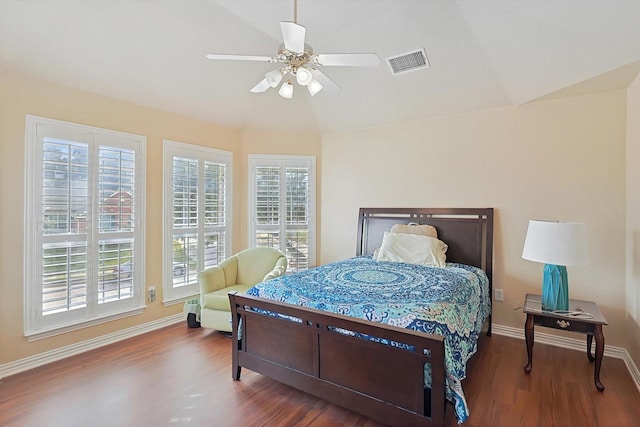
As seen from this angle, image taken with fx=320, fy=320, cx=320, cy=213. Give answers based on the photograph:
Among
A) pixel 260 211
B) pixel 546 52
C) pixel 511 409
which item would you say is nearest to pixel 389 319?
pixel 511 409

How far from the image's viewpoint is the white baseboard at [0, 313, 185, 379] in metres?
2.70

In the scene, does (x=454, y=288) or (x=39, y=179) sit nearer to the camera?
(x=454, y=288)

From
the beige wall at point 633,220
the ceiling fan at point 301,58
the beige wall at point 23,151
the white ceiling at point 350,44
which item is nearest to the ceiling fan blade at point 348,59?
the ceiling fan at point 301,58

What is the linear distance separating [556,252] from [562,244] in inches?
3.1

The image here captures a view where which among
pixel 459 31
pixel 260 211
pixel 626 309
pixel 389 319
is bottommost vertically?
pixel 626 309

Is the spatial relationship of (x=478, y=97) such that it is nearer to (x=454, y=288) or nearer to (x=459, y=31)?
(x=459, y=31)

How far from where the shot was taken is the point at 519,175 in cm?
348

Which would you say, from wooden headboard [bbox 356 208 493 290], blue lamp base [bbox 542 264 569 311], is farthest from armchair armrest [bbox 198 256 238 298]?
blue lamp base [bbox 542 264 569 311]

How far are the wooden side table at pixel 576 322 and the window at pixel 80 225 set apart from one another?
3904 millimetres

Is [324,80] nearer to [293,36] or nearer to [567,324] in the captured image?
[293,36]

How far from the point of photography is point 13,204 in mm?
2713

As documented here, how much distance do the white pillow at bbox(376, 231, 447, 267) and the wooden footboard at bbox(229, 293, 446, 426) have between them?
5.55ft

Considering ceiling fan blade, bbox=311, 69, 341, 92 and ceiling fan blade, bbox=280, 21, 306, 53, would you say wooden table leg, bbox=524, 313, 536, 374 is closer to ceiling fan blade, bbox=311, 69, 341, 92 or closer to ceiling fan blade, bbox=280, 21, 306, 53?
ceiling fan blade, bbox=311, 69, 341, 92

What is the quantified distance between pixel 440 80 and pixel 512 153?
3.70 ft
